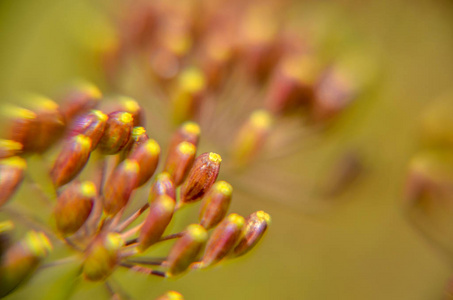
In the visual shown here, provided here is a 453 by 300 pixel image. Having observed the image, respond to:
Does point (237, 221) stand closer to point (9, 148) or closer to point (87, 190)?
point (87, 190)

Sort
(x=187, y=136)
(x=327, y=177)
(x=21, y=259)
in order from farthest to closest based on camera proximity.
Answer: (x=327, y=177) < (x=187, y=136) < (x=21, y=259)

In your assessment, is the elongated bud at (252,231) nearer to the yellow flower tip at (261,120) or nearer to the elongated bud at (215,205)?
the elongated bud at (215,205)

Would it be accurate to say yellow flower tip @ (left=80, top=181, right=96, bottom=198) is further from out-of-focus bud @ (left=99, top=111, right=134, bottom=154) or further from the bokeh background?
the bokeh background

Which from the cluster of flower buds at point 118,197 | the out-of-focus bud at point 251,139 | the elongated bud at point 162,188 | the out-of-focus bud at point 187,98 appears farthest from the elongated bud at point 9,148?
the out-of-focus bud at point 251,139

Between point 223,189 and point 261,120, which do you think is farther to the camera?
point 261,120

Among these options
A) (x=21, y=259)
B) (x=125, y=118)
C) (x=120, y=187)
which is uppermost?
(x=125, y=118)

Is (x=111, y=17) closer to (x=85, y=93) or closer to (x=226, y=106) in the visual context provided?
(x=226, y=106)

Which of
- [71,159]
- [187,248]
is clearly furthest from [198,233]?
[71,159]
